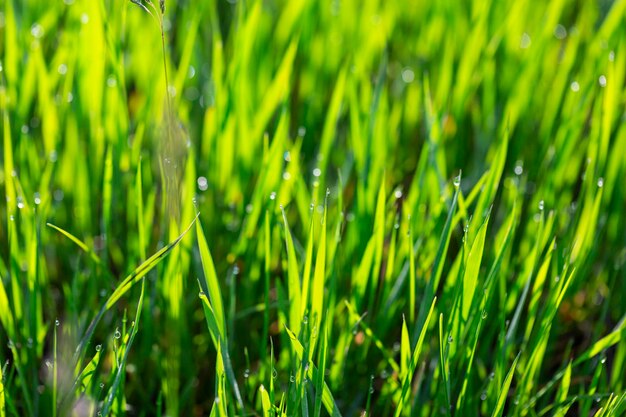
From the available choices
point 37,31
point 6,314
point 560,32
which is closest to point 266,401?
point 6,314

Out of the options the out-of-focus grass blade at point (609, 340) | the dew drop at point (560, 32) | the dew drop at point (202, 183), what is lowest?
the out-of-focus grass blade at point (609, 340)

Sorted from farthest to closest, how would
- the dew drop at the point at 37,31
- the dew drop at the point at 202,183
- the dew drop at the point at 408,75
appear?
the dew drop at the point at 408,75
the dew drop at the point at 37,31
the dew drop at the point at 202,183

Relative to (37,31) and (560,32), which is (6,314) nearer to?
(37,31)

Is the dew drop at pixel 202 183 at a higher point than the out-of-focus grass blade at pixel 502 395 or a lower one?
higher

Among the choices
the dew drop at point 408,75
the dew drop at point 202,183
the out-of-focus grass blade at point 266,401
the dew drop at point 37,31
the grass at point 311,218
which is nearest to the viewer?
the out-of-focus grass blade at point 266,401

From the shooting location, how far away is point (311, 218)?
756mm

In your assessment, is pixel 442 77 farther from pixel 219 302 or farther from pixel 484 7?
pixel 219 302

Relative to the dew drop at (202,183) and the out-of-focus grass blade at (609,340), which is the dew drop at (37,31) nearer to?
the dew drop at (202,183)

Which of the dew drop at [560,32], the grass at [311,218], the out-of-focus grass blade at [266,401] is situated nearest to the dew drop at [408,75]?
the grass at [311,218]

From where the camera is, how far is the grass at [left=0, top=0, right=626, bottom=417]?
2.68 ft

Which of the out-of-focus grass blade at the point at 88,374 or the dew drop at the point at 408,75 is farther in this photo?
the dew drop at the point at 408,75

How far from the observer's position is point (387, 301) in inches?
35.7

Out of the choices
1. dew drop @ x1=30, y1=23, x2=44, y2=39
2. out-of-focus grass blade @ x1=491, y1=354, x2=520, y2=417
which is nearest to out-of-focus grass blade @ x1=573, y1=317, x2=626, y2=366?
out-of-focus grass blade @ x1=491, y1=354, x2=520, y2=417

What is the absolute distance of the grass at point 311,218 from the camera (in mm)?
818
